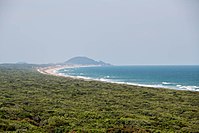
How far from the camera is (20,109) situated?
124 feet

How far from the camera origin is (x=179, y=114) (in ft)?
129

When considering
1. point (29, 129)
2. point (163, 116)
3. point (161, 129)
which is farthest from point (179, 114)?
point (29, 129)

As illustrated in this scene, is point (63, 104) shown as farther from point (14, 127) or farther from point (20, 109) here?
point (14, 127)

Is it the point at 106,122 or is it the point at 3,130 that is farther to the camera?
the point at 106,122

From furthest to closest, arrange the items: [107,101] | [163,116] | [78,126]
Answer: [107,101] → [163,116] → [78,126]

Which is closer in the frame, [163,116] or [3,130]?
[3,130]

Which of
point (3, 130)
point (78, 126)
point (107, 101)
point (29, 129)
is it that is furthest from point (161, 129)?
point (107, 101)

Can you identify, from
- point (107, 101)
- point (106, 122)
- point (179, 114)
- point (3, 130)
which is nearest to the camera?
point (3, 130)

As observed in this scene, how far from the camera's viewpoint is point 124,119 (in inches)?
1305

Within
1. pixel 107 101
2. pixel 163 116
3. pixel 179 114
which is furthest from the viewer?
pixel 107 101

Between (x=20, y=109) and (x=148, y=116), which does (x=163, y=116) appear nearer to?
(x=148, y=116)

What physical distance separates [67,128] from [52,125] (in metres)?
2.04

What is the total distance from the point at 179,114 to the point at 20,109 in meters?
20.3

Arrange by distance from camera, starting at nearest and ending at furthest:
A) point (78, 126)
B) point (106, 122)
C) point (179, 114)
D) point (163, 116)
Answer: point (78, 126), point (106, 122), point (163, 116), point (179, 114)
